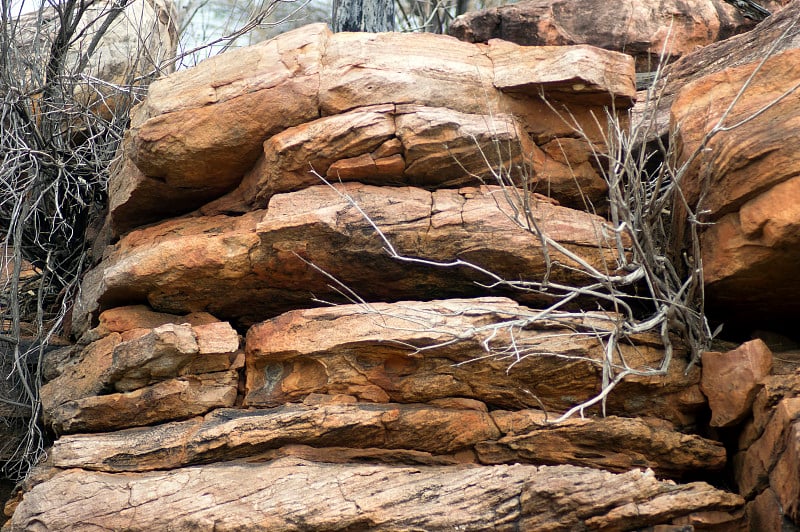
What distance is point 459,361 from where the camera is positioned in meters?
5.26

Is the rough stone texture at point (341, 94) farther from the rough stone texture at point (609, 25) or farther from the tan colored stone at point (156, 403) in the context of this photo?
the tan colored stone at point (156, 403)

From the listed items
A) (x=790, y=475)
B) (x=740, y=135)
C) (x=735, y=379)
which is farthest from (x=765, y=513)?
(x=740, y=135)

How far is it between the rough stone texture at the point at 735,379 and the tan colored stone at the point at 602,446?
210 millimetres

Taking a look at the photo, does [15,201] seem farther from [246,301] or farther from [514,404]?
[514,404]

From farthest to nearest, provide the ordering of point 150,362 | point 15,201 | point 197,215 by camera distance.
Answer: point 15,201 < point 197,215 < point 150,362

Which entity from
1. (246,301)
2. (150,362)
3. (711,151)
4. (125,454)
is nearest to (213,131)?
(246,301)

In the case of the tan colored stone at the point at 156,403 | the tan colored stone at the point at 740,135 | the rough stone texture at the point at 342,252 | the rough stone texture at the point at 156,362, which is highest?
the tan colored stone at the point at 740,135

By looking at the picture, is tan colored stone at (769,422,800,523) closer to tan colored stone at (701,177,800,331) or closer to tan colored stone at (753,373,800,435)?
tan colored stone at (753,373,800,435)

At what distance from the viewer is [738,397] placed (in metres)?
5.03

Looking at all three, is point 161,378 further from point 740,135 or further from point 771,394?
point 740,135

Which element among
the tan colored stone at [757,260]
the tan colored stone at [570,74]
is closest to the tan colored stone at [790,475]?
the tan colored stone at [757,260]

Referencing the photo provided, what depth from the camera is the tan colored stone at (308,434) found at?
511 centimetres

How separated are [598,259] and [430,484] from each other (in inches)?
72.5

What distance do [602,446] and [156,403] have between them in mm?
2665
